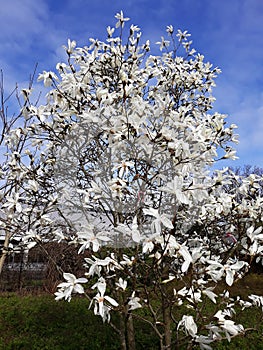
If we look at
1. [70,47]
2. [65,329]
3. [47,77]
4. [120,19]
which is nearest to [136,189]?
[47,77]

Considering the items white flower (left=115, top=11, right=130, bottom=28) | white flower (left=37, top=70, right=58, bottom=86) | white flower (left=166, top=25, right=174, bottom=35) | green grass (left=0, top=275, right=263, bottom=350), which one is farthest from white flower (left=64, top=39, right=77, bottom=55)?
green grass (left=0, top=275, right=263, bottom=350)

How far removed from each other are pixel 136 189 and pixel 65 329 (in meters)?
2.80

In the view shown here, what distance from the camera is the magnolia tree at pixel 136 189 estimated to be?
176cm

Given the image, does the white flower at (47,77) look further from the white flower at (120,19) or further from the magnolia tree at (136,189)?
the white flower at (120,19)

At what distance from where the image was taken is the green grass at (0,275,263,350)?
Result: 3.58 metres

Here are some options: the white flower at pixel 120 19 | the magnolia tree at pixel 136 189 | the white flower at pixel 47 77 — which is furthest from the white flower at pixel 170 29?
the white flower at pixel 47 77

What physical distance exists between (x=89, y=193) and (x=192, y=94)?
2282 millimetres

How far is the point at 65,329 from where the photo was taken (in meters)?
4.17

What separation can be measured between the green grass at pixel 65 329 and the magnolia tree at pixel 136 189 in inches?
38.4

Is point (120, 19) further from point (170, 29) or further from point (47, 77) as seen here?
point (170, 29)

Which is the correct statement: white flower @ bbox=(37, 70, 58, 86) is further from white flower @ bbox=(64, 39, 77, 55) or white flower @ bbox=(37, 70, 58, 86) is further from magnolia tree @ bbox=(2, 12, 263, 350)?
white flower @ bbox=(64, 39, 77, 55)

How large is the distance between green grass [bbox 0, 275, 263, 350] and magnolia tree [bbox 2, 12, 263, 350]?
3.20ft

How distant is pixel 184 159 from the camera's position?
181 cm

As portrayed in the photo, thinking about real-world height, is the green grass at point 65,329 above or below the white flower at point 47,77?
below
